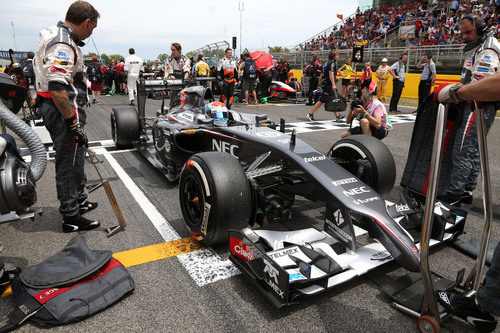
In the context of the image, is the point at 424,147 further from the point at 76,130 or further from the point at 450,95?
the point at 76,130

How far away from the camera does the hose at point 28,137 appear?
2316mm

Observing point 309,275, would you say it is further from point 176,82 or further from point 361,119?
point 176,82

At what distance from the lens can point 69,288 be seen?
6.75 feet

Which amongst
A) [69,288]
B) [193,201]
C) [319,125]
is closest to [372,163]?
[193,201]

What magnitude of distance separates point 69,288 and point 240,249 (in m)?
1.06

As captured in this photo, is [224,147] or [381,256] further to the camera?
[224,147]

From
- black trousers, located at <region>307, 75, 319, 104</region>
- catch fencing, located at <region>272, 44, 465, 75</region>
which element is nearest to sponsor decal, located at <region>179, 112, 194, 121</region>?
black trousers, located at <region>307, 75, 319, 104</region>

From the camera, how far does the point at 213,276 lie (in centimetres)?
236

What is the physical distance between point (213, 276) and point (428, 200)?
146 centimetres

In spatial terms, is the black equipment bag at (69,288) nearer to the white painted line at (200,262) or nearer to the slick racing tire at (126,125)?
the white painted line at (200,262)

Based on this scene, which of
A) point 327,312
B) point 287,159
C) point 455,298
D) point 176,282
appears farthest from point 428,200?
point 176,282

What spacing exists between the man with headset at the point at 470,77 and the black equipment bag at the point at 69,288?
10.6ft

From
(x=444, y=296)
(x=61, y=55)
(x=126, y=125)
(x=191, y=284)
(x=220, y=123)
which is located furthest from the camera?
(x=126, y=125)

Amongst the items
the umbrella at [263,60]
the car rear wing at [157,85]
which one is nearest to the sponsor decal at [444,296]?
the car rear wing at [157,85]
